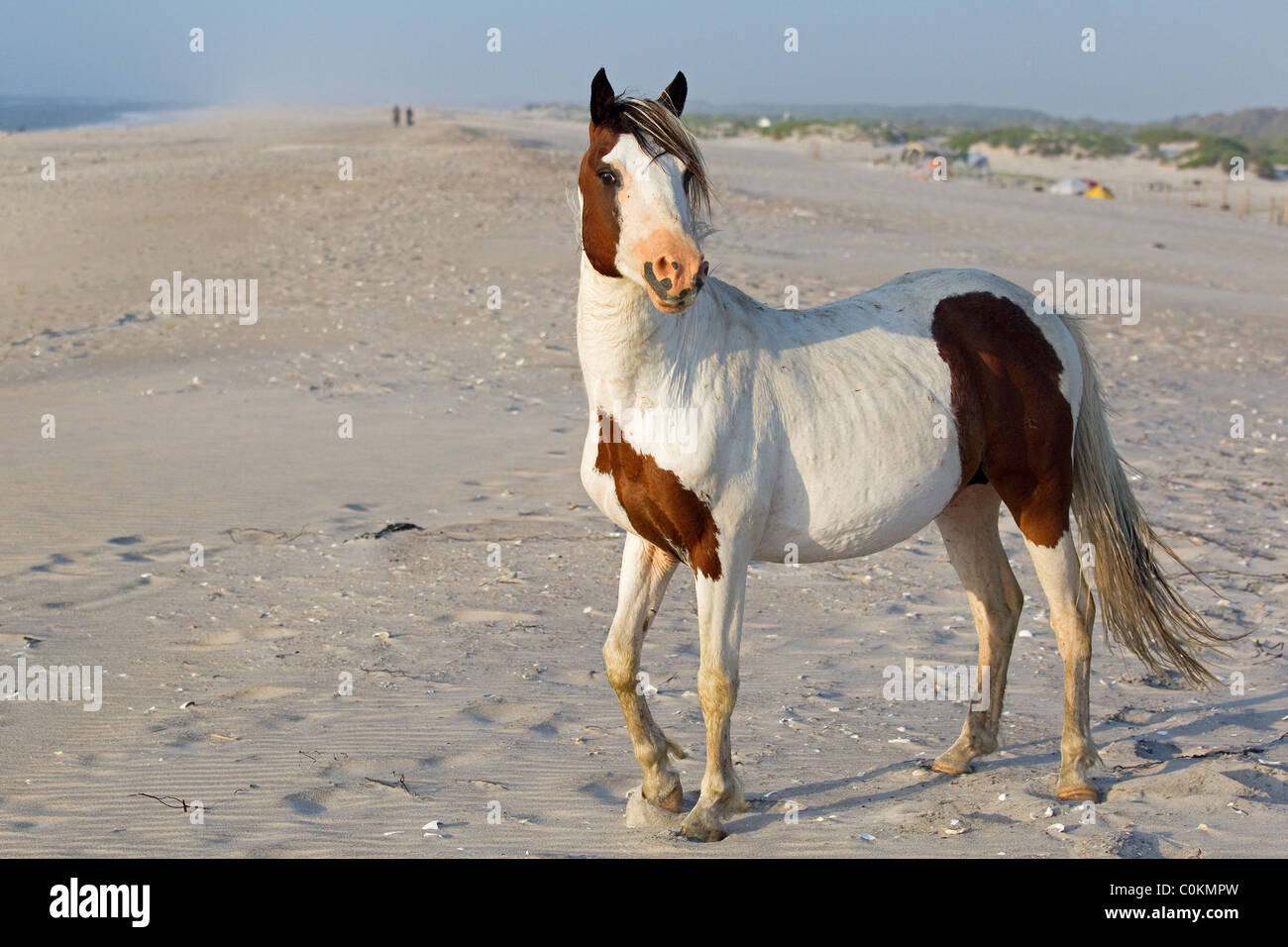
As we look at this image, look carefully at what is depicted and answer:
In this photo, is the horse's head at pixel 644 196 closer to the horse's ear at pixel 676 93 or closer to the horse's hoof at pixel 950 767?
the horse's ear at pixel 676 93

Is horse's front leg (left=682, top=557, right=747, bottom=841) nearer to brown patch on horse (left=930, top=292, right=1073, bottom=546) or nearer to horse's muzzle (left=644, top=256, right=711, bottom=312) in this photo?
horse's muzzle (left=644, top=256, right=711, bottom=312)

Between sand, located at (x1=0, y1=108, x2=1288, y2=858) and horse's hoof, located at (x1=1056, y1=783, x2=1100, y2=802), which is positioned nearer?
sand, located at (x1=0, y1=108, x2=1288, y2=858)

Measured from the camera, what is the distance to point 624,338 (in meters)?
4.21

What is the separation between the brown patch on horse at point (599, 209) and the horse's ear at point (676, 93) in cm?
28

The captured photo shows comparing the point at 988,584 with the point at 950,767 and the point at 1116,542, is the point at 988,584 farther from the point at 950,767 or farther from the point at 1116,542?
the point at 950,767

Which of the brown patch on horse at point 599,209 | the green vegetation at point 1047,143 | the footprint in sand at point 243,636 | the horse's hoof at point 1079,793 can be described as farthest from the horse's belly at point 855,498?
the green vegetation at point 1047,143

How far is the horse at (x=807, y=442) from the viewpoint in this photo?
407cm

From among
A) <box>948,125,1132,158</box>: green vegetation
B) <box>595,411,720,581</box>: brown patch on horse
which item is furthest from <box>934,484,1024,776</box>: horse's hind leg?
<box>948,125,1132,158</box>: green vegetation

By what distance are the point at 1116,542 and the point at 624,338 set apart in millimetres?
2274

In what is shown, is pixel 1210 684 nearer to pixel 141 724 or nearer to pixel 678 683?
Answer: pixel 678 683

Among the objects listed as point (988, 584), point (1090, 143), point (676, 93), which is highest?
point (1090, 143)

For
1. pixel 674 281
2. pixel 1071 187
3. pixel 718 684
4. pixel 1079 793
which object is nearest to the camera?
pixel 674 281

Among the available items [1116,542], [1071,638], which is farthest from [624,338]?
[1116,542]

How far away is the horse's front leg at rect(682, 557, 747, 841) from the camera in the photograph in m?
4.26
